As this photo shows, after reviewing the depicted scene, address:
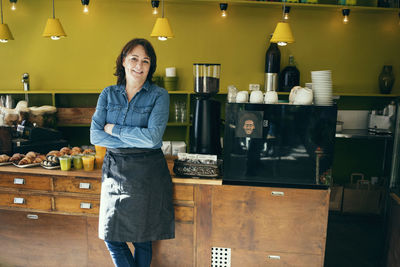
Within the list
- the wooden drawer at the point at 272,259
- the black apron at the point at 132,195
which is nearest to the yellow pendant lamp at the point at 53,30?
the black apron at the point at 132,195

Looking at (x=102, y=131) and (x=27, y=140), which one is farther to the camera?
(x=27, y=140)

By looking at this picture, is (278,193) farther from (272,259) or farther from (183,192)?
(183,192)

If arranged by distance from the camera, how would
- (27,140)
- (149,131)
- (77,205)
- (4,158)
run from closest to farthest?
(149,131)
(77,205)
(4,158)
(27,140)

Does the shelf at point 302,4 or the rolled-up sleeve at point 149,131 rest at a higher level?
the shelf at point 302,4

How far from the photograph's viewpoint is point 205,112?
2396 millimetres

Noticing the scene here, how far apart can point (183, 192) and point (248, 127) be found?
621 millimetres

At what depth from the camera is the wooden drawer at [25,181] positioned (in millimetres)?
2400

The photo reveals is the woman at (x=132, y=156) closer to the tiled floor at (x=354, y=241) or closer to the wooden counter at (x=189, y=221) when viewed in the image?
the wooden counter at (x=189, y=221)

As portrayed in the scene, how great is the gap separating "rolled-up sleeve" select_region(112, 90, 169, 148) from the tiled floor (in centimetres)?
194

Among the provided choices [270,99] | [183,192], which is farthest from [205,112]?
[183,192]

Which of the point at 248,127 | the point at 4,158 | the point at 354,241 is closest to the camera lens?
the point at 248,127

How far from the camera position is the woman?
6.77ft

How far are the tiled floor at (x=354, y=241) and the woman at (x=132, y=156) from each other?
173cm

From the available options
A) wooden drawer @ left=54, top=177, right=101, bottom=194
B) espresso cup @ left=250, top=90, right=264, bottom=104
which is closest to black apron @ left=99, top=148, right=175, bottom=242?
wooden drawer @ left=54, top=177, right=101, bottom=194
